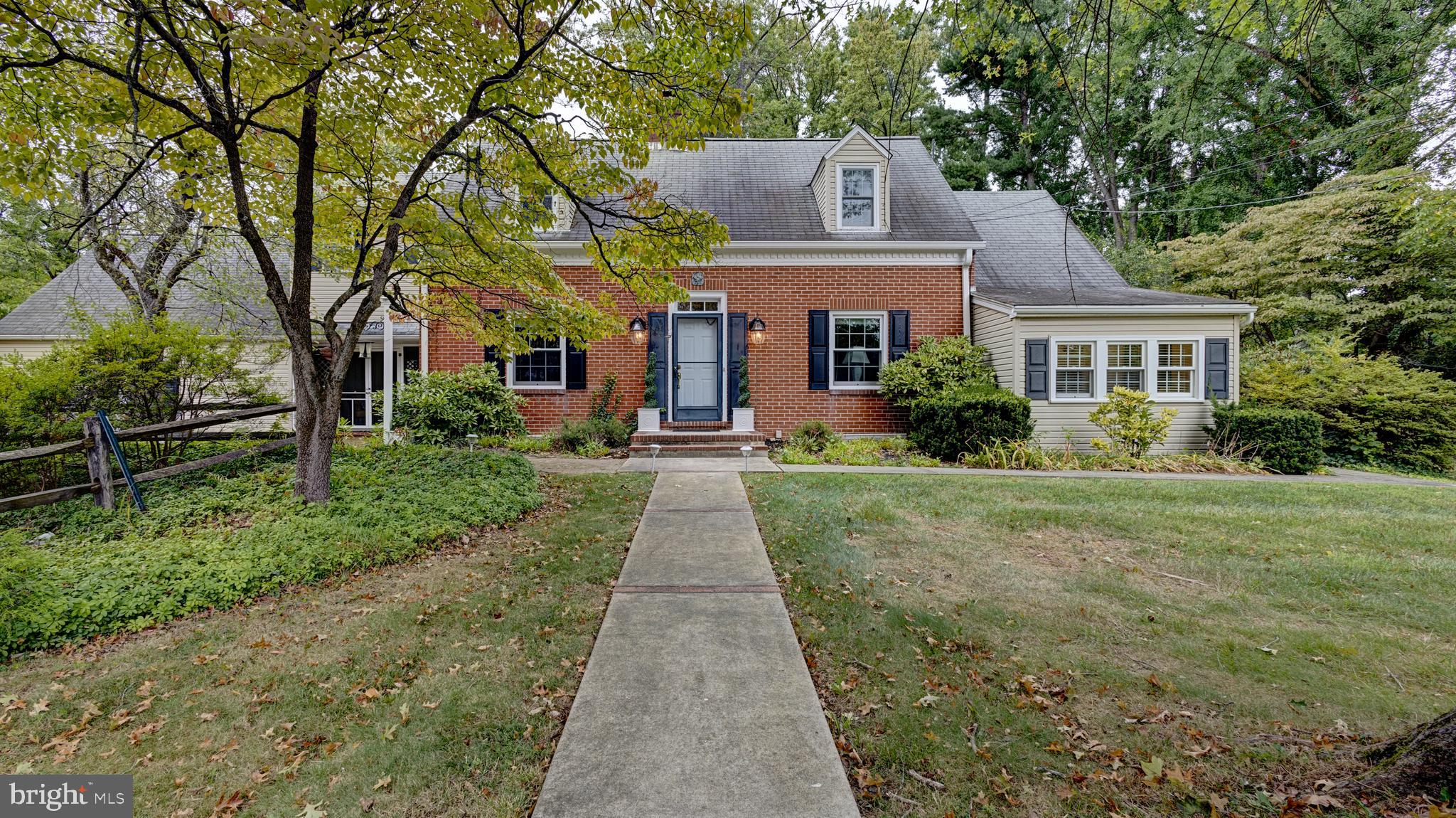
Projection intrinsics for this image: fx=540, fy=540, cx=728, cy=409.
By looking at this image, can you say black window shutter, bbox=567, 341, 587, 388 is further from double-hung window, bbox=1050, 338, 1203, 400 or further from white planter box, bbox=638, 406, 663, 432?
double-hung window, bbox=1050, 338, 1203, 400

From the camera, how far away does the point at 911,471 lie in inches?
332

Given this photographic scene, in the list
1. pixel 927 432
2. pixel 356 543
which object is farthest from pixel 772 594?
pixel 927 432

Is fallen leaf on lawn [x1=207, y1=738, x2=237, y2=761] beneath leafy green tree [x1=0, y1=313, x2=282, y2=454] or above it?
beneath

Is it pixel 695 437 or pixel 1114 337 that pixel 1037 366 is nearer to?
pixel 1114 337

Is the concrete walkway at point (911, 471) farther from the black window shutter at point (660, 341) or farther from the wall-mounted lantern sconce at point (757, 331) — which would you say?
the wall-mounted lantern sconce at point (757, 331)

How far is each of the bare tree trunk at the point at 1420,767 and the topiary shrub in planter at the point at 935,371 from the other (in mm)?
8644

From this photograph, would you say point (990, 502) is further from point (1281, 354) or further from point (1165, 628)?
point (1281, 354)

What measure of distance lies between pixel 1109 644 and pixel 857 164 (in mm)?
10563

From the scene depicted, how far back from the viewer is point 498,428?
30.8 ft

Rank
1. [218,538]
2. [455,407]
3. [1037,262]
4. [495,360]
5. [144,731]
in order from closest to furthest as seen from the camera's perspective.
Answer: [144,731], [218,538], [455,407], [495,360], [1037,262]

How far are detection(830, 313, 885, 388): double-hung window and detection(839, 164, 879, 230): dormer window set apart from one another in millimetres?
1986

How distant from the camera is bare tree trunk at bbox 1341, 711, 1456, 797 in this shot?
1859 mm

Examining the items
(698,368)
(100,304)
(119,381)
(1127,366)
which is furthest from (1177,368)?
(100,304)

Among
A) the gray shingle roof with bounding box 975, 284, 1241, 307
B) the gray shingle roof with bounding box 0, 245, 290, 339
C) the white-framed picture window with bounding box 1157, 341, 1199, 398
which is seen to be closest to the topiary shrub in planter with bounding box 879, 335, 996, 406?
the gray shingle roof with bounding box 975, 284, 1241, 307
